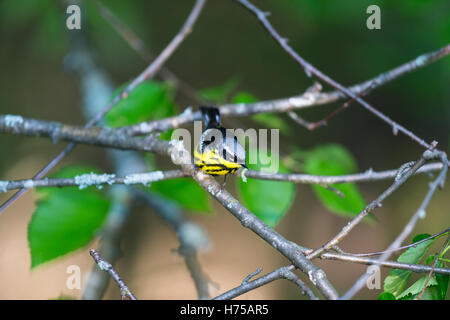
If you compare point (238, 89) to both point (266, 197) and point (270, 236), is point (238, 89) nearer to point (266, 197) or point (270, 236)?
point (266, 197)

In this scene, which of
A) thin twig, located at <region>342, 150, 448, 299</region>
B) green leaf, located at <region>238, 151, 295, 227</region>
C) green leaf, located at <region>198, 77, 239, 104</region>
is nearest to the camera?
thin twig, located at <region>342, 150, 448, 299</region>

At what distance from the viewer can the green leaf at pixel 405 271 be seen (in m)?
0.54

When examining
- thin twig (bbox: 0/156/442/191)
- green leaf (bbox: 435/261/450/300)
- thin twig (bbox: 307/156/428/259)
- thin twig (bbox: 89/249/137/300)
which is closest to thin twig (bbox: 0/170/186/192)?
thin twig (bbox: 0/156/442/191)

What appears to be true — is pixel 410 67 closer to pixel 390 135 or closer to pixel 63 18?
pixel 390 135

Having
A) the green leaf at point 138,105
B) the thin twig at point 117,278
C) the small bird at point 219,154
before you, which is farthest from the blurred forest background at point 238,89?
the thin twig at point 117,278

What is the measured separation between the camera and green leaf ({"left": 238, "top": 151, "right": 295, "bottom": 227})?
2.69 ft

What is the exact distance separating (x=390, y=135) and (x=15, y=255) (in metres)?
1.67

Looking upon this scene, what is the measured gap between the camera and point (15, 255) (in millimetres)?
1491

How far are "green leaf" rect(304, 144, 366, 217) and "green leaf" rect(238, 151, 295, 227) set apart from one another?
0.08 metres

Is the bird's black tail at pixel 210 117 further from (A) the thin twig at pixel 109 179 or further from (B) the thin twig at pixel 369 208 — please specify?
(B) the thin twig at pixel 369 208

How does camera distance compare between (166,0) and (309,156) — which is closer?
(309,156)

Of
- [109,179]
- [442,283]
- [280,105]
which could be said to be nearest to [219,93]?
[280,105]

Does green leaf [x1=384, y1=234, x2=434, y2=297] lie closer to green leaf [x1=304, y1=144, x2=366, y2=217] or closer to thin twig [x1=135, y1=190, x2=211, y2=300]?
green leaf [x1=304, y1=144, x2=366, y2=217]
